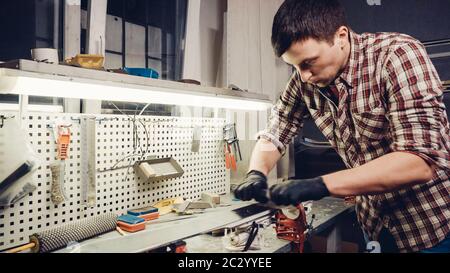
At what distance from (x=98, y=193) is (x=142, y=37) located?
3.94 feet

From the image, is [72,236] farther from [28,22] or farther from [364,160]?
[28,22]

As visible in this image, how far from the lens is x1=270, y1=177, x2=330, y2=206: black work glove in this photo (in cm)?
79

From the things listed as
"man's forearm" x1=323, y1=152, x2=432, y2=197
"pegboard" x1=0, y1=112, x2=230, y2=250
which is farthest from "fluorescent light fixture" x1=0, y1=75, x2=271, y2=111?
"man's forearm" x1=323, y1=152, x2=432, y2=197

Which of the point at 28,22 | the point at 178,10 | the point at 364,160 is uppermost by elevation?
the point at 178,10

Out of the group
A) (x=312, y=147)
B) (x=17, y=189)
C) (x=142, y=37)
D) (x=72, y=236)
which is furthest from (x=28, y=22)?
(x=312, y=147)

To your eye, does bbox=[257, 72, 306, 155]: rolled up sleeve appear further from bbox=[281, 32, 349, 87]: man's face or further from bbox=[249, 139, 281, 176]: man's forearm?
bbox=[281, 32, 349, 87]: man's face

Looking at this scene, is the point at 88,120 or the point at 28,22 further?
the point at 28,22

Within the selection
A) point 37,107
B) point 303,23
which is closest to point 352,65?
point 303,23

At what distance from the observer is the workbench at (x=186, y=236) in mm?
961

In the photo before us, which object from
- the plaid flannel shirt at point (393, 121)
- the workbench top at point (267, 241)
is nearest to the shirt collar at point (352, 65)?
the plaid flannel shirt at point (393, 121)

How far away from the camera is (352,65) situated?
1.07 meters

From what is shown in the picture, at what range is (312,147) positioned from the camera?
2.24 meters

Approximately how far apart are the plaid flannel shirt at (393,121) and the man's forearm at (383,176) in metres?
0.03

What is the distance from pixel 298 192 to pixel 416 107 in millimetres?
371
